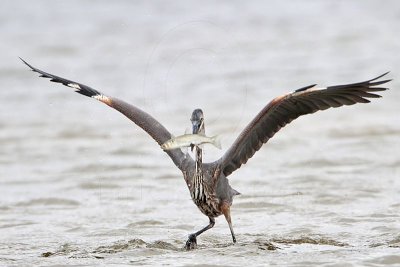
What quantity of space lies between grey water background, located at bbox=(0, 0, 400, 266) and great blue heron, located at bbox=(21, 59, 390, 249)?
58 cm

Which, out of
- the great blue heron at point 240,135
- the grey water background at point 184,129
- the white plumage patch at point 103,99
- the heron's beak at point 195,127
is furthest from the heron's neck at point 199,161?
the white plumage patch at point 103,99

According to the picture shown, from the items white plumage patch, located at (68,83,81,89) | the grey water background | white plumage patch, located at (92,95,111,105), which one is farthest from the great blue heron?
the grey water background

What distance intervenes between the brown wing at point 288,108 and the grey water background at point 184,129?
106 centimetres

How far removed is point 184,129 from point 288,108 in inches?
306

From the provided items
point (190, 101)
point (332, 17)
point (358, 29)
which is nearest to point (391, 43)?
point (358, 29)

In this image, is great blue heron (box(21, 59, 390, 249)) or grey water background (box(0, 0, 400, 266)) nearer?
great blue heron (box(21, 59, 390, 249))

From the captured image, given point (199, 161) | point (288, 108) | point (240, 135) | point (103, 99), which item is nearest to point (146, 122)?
point (103, 99)

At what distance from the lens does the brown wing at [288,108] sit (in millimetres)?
10539

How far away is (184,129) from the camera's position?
18.6 m

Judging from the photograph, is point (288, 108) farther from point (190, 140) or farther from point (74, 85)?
→ point (74, 85)

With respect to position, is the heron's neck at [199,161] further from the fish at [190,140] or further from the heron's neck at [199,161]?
the fish at [190,140]

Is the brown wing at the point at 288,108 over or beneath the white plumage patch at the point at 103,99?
beneath

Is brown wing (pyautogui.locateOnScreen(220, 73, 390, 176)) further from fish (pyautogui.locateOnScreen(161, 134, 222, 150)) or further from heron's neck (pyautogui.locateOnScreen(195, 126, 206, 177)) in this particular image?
fish (pyautogui.locateOnScreen(161, 134, 222, 150))

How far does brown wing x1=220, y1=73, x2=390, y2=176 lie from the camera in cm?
1054
